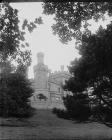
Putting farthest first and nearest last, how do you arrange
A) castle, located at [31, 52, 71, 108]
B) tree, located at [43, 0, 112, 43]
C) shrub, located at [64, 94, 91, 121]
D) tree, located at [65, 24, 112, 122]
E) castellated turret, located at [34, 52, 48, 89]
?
castellated turret, located at [34, 52, 48, 89]
castle, located at [31, 52, 71, 108]
shrub, located at [64, 94, 91, 121]
tree, located at [65, 24, 112, 122]
tree, located at [43, 0, 112, 43]

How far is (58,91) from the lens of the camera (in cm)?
4966

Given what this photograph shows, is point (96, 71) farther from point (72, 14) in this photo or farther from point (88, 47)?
→ point (72, 14)

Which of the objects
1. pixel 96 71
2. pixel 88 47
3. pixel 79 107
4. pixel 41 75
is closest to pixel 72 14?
pixel 88 47

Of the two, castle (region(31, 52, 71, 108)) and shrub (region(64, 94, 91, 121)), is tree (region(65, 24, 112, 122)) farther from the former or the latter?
castle (region(31, 52, 71, 108))

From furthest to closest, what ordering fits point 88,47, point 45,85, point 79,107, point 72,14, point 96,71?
1. point 45,85
2. point 79,107
3. point 96,71
4. point 88,47
5. point 72,14

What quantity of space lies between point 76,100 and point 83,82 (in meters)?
1.52

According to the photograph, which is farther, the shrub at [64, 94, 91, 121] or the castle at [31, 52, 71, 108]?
the castle at [31, 52, 71, 108]

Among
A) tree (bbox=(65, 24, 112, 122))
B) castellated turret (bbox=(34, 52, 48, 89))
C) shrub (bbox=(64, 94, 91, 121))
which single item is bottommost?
shrub (bbox=(64, 94, 91, 121))

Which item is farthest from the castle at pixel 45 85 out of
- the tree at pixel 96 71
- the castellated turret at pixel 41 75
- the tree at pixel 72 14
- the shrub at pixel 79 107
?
the tree at pixel 72 14

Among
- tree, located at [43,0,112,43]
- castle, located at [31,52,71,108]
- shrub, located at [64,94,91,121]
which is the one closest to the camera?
tree, located at [43,0,112,43]

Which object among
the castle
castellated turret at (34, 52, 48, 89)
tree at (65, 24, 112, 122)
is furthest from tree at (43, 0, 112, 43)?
castellated turret at (34, 52, 48, 89)

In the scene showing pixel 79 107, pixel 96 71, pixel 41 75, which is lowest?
pixel 79 107

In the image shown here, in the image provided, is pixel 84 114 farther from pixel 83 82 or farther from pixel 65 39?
pixel 65 39

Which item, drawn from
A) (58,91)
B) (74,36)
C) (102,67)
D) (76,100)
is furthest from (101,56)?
(58,91)
